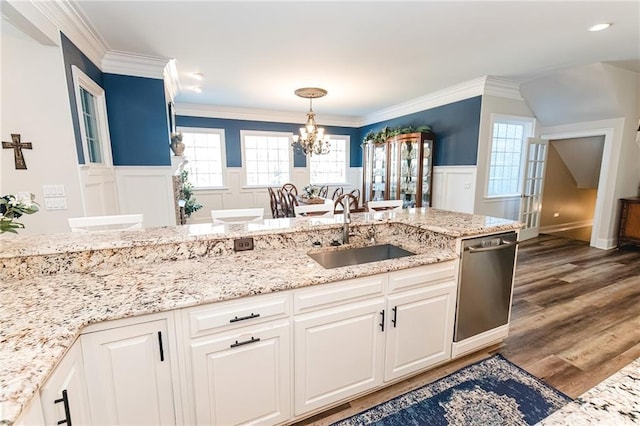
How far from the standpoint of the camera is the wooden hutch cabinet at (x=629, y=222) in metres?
4.52

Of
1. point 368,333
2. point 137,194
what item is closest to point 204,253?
point 368,333

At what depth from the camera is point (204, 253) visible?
178cm

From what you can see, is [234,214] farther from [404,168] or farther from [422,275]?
[404,168]

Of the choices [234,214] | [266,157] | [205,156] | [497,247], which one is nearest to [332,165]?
[266,157]

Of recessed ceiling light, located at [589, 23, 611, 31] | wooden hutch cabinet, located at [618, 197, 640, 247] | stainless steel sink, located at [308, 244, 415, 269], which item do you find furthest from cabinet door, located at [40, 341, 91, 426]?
wooden hutch cabinet, located at [618, 197, 640, 247]

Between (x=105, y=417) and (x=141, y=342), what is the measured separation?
32cm

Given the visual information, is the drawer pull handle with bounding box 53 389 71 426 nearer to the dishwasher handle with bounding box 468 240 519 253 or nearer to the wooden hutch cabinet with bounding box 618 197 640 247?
the dishwasher handle with bounding box 468 240 519 253

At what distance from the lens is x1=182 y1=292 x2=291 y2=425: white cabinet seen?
1.26 meters

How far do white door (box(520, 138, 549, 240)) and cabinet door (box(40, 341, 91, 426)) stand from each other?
613 cm

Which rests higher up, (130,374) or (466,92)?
(466,92)

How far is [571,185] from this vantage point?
6.01 meters

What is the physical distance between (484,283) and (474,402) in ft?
2.50

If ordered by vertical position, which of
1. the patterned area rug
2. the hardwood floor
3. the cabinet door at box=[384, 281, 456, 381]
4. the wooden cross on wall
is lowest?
the patterned area rug

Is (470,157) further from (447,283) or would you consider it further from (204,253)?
(204,253)
